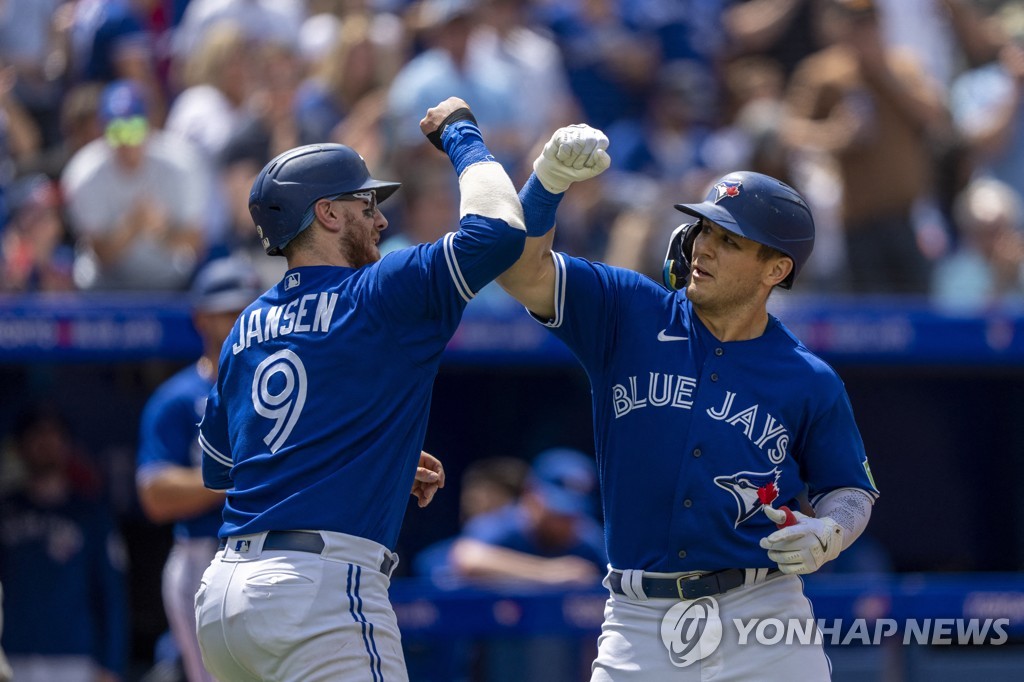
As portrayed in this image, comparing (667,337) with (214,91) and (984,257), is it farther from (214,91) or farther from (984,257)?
(214,91)

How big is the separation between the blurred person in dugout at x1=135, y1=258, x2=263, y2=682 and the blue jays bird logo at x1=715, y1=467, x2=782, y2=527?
2307 millimetres

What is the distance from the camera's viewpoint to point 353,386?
338cm

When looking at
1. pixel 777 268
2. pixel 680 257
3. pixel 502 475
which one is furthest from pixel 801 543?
pixel 502 475

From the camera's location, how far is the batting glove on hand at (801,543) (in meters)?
3.41

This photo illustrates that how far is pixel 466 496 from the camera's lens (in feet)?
23.9

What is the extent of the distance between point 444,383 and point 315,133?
1.48 metres

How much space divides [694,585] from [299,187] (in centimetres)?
134

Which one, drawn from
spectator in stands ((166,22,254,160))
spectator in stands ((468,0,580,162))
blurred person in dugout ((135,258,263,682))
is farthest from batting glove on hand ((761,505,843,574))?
spectator in stands ((166,22,254,160))

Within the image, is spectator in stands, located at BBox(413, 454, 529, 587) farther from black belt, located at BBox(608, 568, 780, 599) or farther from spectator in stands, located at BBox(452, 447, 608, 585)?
black belt, located at BBox(608, 568, 780, 599)

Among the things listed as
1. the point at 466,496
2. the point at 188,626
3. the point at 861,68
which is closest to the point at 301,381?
the point at 188,626

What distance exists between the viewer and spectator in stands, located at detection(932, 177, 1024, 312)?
7.88m

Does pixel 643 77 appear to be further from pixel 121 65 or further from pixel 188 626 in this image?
pixel 188 626

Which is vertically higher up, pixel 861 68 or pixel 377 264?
pixel 861 68

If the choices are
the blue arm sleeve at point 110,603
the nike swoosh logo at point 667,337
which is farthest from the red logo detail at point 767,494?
the blue arm sleeve at point 110,603
